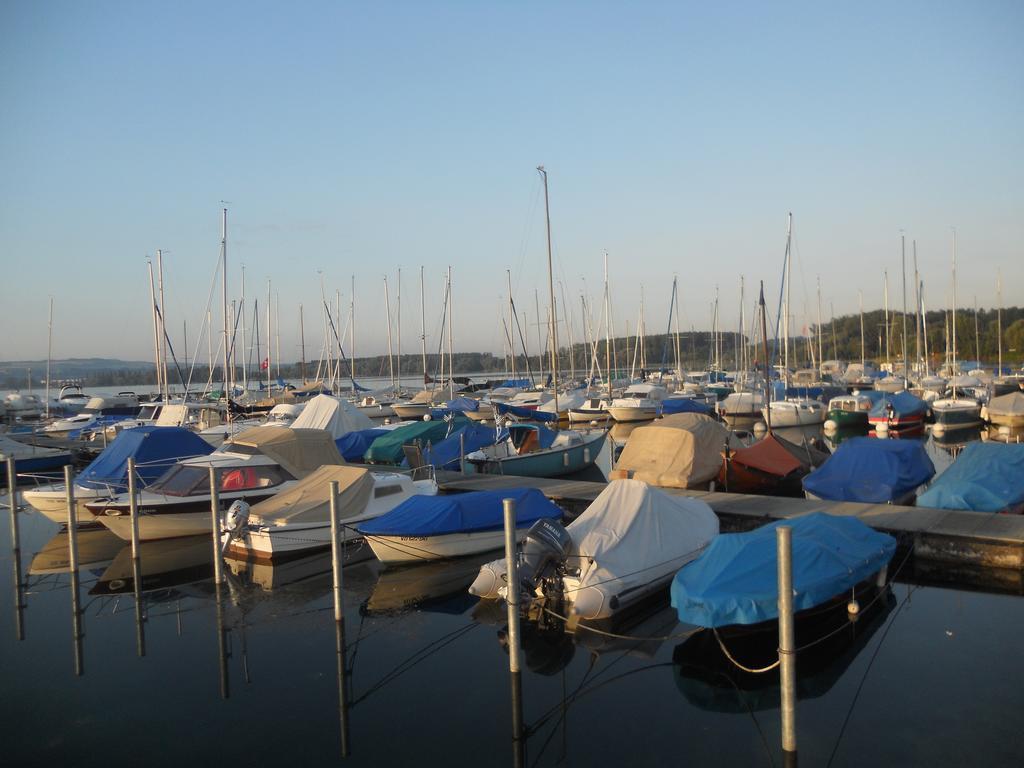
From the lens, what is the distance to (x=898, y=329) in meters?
124

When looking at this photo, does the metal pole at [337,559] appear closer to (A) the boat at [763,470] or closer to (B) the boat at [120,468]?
(B) the boat at [120,468]

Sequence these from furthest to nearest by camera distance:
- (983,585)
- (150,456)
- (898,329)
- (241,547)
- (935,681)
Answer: (898,329) < (150,456) < (241,547) < (983,585) < (935,681)

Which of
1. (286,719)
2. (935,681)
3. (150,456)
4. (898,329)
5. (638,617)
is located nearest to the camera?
(286,719)

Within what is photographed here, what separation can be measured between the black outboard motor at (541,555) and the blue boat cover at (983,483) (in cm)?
1030

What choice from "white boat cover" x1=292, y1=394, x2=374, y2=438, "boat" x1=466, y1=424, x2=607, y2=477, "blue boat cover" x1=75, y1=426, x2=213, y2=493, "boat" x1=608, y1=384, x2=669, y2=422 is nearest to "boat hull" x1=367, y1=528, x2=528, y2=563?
"blue boat cover" x1=75, y1=426, x2=213, y2=493

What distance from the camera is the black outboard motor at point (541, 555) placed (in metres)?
12.5

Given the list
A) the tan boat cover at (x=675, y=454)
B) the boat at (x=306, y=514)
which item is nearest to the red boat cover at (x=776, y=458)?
the tan boat cover at (x=675, y=454)

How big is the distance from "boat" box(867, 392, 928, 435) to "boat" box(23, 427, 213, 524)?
35.5 metres

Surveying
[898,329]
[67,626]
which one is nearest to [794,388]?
[67,626]

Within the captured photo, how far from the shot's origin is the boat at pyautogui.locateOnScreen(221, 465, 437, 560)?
17.0 metres

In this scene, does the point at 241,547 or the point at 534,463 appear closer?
the point at 241,547

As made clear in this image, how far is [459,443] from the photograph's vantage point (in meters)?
29.1

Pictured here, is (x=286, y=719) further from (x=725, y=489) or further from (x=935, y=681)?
(x=725, y=489)

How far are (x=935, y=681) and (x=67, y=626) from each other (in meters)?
14.1
